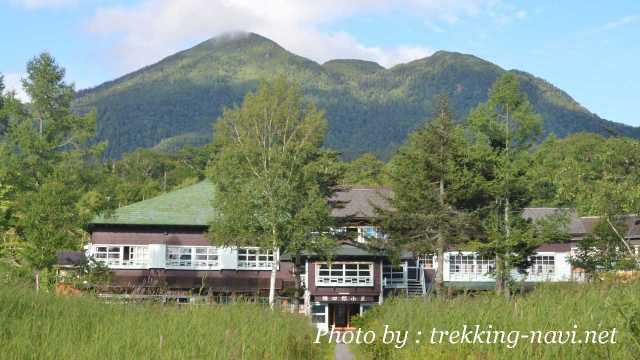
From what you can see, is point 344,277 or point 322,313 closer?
point 344,277

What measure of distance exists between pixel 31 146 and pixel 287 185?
11.3 meters

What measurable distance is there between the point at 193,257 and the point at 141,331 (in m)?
34.7

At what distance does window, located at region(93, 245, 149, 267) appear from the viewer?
46.5 m

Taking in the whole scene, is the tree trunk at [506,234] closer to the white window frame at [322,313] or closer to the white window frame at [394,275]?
the white window frame at [394,275]

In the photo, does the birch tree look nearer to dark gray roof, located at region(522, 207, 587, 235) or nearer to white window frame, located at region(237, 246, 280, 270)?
white window frame, located at region(237, 246, 280, 270)

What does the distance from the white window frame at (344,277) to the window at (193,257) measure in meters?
6.12

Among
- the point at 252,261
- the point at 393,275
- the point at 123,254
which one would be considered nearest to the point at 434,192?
the point at 393,275

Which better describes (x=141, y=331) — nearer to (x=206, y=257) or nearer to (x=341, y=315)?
(x=206, y=257)

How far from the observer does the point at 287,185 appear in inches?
1518

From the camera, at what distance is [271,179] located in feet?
128

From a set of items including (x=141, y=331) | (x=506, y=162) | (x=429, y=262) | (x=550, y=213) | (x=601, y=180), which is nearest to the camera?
(x=141, y=331)

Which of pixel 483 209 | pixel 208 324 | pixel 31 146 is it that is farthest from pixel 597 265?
pixel 208 324

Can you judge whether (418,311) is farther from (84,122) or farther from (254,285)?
(254,285)

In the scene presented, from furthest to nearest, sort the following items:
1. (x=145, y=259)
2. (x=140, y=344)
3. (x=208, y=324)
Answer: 1. (x=145, y=259)
2. (x=208, y=324)
3. (x=140, y=344)
